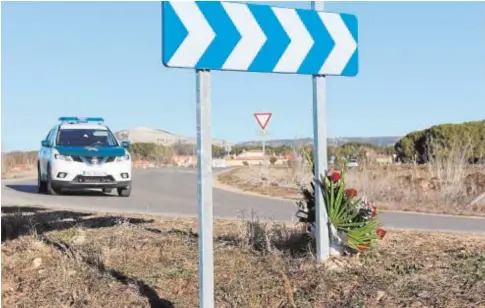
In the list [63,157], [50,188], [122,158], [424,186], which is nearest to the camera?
[63,157]

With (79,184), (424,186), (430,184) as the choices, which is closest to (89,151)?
(79,184)

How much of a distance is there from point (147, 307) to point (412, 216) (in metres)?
8.44

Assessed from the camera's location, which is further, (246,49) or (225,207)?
(225,207)

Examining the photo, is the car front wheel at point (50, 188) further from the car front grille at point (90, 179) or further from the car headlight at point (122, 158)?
the car headlight at point (122, 158)

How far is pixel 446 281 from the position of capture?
5.15m

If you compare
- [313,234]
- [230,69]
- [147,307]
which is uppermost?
[230,69]

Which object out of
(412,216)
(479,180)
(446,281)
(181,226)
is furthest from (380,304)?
(479,180)

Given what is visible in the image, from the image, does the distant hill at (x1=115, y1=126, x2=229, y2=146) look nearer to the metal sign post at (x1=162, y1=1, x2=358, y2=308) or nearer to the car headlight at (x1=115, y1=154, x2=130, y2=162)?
the car headlight at (x1=115, y1=154, x2=130, y2=162)

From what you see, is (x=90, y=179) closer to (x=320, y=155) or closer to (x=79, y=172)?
(x=79, y=172)

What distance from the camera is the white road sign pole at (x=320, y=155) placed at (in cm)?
586

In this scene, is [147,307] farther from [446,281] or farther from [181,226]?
[181,226]

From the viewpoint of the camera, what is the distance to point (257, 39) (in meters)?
5.18

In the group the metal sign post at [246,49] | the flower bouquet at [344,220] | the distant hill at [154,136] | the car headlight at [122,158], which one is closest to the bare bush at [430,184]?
the car headlight at [122,158]

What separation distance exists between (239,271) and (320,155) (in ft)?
3.88
